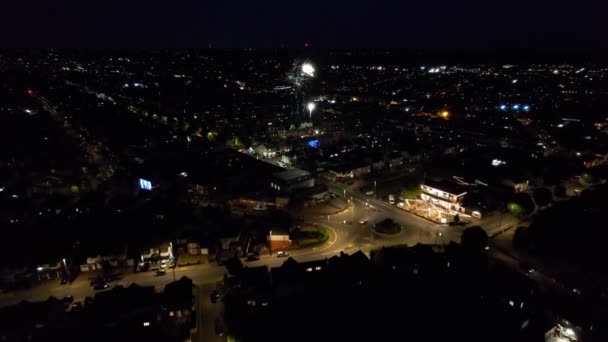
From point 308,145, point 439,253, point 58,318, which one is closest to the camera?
point 58,318

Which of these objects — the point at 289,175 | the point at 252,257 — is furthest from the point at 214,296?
the point at 289,175

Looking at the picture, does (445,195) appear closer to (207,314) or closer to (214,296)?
(214,296)

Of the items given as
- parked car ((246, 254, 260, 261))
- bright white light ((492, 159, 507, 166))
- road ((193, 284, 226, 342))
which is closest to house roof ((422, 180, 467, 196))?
bright white light ((492, 159, 507, 166))

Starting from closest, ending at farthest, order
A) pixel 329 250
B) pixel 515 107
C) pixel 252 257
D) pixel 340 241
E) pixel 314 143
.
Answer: pixel 252 257, pixel 329 250, pixel 340 241, pixel 314 143, pixel 515 107

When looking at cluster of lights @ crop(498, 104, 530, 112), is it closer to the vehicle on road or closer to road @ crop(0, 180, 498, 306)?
road @ crop(0, 180, 498, 306)

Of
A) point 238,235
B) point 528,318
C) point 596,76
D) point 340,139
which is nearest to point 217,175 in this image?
point 238,235

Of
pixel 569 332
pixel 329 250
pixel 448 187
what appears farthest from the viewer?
pixel 448 187

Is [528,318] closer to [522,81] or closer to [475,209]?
[475,209]
